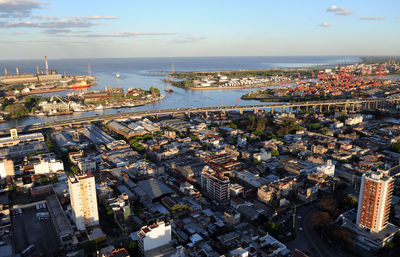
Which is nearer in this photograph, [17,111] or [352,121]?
[352,121]

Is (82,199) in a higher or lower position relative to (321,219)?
higher

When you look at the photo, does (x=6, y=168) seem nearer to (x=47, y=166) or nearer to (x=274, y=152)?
(x=47, y=166)

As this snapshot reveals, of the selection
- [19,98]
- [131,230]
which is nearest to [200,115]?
[131,230]

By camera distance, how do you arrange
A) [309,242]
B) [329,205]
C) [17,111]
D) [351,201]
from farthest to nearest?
[17,111], [351,201], [329,205], [309,242]

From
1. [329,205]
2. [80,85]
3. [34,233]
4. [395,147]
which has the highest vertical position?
[80,85]

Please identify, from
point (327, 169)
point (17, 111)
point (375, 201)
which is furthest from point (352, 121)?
point (17, 111)

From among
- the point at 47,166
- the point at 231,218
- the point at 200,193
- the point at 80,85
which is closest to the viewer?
the point at 231,218

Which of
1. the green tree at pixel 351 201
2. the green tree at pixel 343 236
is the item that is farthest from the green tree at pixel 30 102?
the green tree at pixel 343 236

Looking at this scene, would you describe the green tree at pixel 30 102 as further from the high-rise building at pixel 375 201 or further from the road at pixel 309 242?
the high-rise building at pixel 375 201

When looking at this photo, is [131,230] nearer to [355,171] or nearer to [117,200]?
[117,200]
